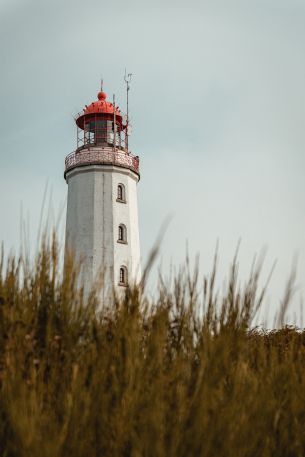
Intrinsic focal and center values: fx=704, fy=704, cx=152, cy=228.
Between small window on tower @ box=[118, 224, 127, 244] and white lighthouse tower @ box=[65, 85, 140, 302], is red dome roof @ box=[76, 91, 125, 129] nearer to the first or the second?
white lighthouse tower @ box=[65, 85, 140, 302]

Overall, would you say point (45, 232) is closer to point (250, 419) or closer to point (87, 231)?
point (250, 419)

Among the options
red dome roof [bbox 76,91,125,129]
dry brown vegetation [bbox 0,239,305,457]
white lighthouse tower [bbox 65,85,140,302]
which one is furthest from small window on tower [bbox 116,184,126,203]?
dry brown vegetation [bbox 0,239,305,457]

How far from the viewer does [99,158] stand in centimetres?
2972

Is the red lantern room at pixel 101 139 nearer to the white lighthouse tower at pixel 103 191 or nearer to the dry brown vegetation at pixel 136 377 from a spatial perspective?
the white lighthouse tower at pixel 103 191

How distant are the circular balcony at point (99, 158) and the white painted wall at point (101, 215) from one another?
0.20 meters

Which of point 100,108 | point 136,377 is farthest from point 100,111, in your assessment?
point 136,377

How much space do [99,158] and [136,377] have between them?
25.1 meters

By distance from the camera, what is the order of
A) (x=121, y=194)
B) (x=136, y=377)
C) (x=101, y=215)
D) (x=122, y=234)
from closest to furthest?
(x=136, y=377) → (x=101, y=215) → (x=122, y=234) → (x=121, y=194)

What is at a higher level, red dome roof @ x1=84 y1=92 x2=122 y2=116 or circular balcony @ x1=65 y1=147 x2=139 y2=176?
red dome roof @ x1=84 y1=92 x2=122 y2=116

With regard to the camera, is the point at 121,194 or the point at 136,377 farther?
the point at 121,194

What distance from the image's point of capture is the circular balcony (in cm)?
2972

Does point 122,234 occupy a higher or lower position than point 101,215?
lower

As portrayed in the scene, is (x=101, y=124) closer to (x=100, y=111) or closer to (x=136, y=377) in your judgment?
(x=100, y=111)

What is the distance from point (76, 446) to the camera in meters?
4.68
